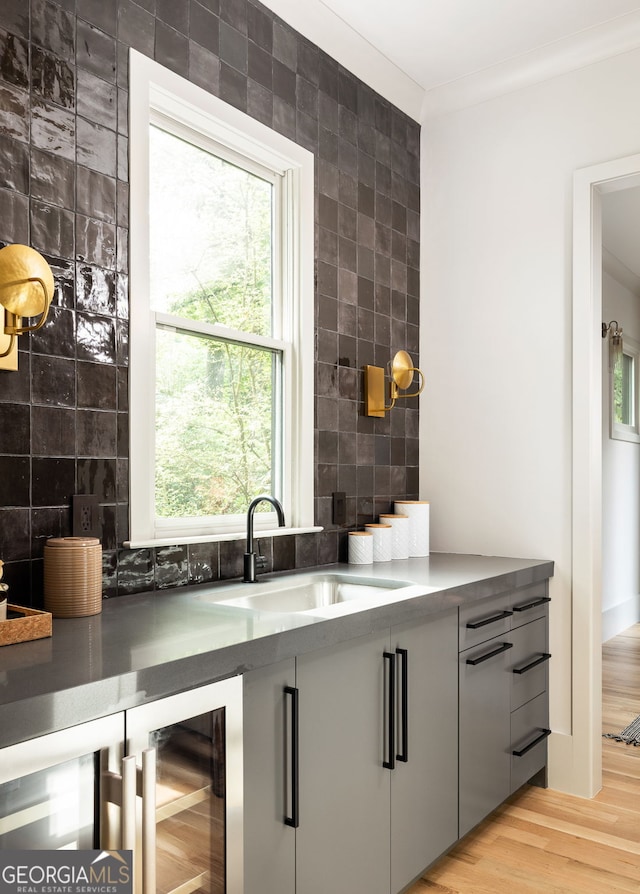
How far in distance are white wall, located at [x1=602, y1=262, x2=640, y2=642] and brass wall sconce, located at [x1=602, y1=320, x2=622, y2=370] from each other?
0.10m

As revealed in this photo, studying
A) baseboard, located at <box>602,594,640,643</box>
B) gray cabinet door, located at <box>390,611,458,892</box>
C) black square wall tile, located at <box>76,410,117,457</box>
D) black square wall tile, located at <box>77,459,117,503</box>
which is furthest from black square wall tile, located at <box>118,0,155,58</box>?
baseboard, located at <box>602,594,640,643</box>

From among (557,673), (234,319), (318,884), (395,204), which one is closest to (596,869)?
(557,673)

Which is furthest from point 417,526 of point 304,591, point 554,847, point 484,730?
point 554,847

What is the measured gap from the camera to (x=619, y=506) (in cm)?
564

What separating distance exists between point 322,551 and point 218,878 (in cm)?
142

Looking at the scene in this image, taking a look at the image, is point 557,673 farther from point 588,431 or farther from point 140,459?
point 140,459

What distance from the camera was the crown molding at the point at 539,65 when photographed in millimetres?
2762

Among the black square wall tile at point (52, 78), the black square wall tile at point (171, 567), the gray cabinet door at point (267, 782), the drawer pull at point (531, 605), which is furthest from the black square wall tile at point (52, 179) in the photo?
the drawer pull at point (531, 605)

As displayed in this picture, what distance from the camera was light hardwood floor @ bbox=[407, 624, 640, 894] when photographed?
2.16 m

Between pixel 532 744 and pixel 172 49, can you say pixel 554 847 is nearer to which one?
pixel 532 744

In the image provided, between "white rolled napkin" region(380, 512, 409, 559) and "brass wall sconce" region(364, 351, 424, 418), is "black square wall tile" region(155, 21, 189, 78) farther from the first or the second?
"white rolled napkin" region(380, 512, 409, 559)

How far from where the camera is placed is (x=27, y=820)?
1109 millimetres

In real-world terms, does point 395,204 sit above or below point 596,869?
above

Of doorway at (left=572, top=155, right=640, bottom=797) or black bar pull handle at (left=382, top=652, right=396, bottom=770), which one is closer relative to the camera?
black bar pull handle at (left=382, top=652, right=396, bottom=770)
